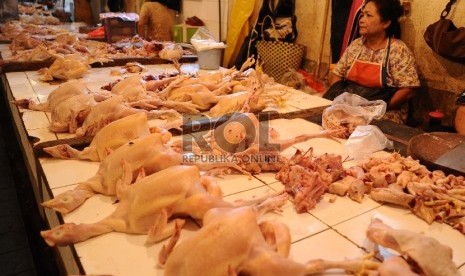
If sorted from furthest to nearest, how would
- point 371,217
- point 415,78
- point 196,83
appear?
point 415,78, point 196,83, point 371,217

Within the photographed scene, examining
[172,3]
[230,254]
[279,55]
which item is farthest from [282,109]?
[172,3]

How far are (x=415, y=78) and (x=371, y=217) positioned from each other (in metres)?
2.81

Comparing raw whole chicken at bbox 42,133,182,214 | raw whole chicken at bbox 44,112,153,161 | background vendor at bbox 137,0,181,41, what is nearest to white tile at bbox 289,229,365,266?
raw whole chicken at bbox 42,133,182,214

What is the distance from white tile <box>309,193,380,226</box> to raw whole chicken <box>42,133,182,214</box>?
0.75 metres

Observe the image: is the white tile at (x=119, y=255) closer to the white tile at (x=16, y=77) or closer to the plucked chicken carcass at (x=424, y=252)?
the plucked chicken carcass at (x=424, y=252)

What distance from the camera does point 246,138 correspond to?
2084mm

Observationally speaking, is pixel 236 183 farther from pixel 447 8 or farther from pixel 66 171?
pixel 447 8

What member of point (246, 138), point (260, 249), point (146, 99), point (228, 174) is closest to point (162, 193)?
point (260, 249)

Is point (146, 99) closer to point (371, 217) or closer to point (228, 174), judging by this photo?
point (228, 174)

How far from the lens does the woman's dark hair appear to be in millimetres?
3850

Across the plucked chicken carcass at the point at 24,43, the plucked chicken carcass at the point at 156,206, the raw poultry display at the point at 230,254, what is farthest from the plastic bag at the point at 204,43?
the raw poultry display at the point at 230,254

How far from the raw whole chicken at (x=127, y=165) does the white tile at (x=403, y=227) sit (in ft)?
2.91

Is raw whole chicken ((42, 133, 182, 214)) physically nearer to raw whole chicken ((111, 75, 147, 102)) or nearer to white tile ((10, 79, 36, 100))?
raw whole chicken ((111, 75, 147, 102))

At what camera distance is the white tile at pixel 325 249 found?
1.34 metres
